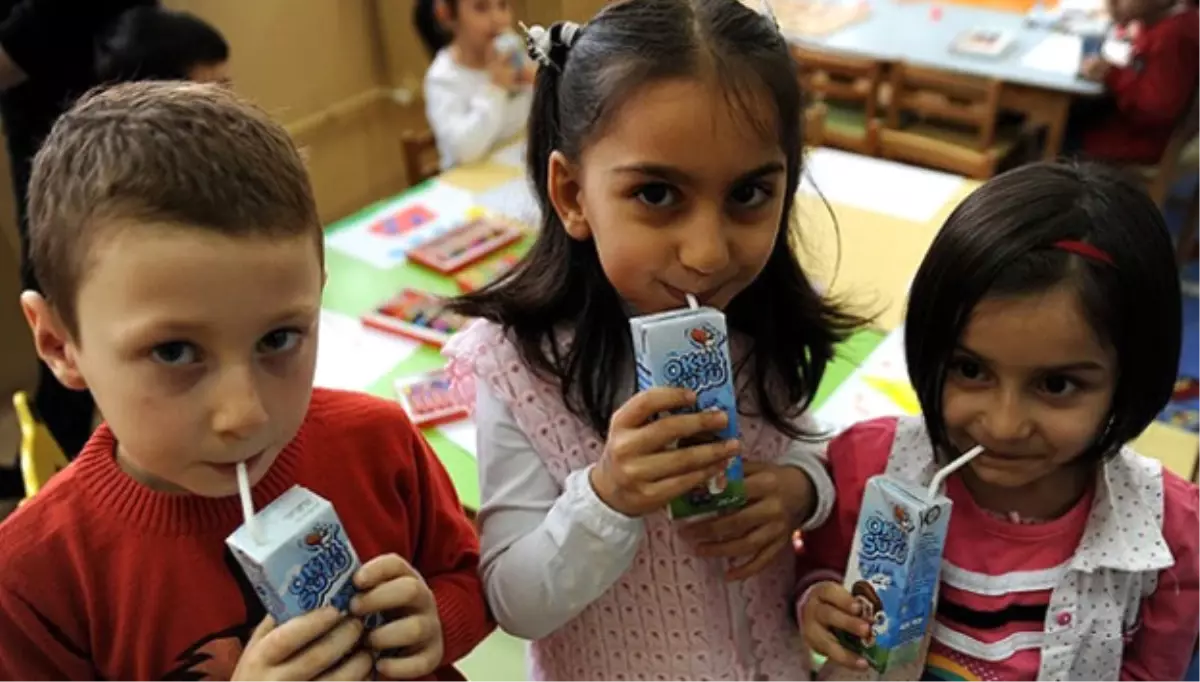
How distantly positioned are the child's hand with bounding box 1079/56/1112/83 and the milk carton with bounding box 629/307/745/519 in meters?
3.01

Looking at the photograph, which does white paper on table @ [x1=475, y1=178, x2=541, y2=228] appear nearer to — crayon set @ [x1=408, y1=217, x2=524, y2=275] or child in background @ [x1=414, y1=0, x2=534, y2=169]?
crayon set @ [x1=408, y1=217, x2=524, y2=275]

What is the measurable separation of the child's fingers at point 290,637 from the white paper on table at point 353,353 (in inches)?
40.4

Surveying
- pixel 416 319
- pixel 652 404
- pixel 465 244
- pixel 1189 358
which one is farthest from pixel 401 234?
pixel 1189 358

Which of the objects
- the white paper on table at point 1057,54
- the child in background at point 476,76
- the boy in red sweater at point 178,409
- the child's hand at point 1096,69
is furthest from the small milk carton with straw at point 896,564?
the white paper on table at point 1057,54

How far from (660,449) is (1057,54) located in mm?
3335

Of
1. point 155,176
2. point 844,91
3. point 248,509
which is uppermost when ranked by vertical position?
point 155,176

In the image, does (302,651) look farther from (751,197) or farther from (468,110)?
(468,110)

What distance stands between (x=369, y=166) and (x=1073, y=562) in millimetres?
3601

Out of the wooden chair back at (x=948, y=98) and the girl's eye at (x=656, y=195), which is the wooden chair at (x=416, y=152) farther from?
the girl's eye at (x=656, y=195)

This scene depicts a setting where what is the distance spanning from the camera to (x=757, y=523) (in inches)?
40.6

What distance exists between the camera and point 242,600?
2.91 feet

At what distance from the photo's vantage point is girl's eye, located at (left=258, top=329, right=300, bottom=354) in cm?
78

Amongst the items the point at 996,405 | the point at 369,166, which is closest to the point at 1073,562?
the point at 996,405

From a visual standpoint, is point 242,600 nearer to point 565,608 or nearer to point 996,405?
point 565,608
